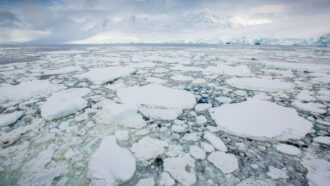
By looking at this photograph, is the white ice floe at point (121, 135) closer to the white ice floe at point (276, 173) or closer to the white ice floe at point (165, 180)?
the white ice floe at point (165, 180)

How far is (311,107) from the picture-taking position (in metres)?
1.80

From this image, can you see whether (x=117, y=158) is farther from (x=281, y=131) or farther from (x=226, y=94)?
(x=226, y=94)

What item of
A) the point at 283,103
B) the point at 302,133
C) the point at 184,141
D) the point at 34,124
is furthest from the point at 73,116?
the point at 283,103

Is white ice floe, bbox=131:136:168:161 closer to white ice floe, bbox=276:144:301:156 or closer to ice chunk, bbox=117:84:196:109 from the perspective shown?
ice chunk, bbox=117:84:196:109

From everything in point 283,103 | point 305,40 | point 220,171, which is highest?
point 305,40

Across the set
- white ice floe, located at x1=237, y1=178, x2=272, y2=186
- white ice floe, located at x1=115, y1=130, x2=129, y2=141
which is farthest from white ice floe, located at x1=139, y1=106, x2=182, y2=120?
white ice floe, located at x1=237, y1=178, x2=272, y2=186

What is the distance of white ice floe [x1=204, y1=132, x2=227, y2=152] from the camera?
114 cm

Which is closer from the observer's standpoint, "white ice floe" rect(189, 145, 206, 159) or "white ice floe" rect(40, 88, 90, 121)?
"white ice floe" rect(189, 145, 206, 159)

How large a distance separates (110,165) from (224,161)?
0.83 meters

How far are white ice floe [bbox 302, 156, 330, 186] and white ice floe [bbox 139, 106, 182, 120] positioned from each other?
1.11 meters

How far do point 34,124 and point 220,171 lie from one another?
1.85 metres

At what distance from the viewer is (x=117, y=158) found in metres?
1.04

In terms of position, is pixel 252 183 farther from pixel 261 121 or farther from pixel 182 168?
pixel 261 121

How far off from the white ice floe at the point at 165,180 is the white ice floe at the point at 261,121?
29.7 inches
